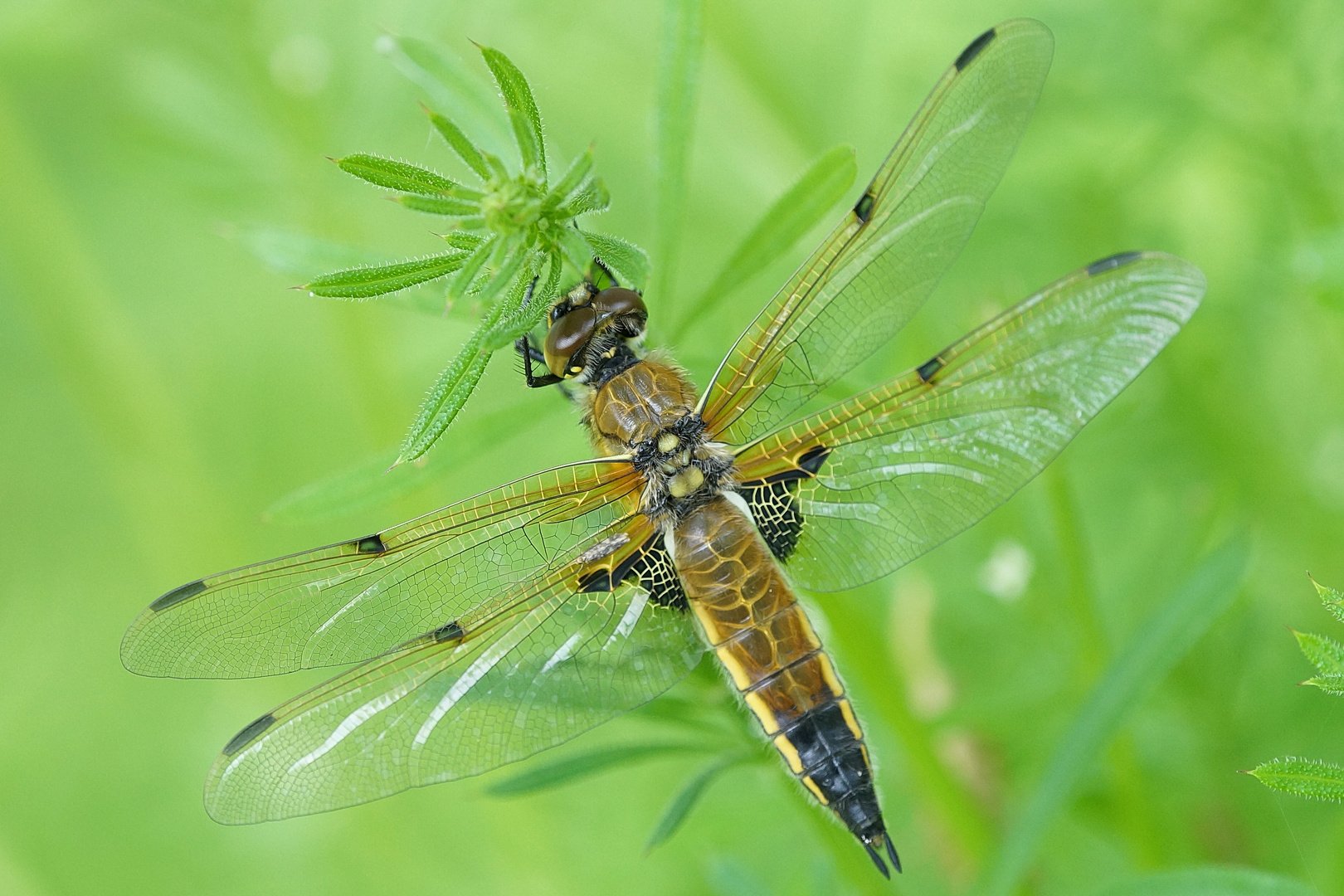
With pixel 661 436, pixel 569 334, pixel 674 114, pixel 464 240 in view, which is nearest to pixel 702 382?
pixel 661 436

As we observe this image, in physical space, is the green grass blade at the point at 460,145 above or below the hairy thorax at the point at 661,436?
above

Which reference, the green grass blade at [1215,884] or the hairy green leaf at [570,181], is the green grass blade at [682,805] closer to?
the green grass blade at [1215,884]

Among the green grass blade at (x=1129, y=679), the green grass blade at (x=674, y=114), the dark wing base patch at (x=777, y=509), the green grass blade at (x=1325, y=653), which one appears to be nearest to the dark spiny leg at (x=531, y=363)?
the green grass blade at (x=674, y=114)

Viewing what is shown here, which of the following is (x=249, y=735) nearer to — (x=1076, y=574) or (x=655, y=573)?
(x=655, y=573)

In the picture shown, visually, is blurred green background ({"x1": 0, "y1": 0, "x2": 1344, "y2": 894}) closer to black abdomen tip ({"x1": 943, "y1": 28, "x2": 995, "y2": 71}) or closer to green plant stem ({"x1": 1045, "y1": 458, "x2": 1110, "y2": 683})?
green plant stem ({"x1": 1045, "y1": 458, "x2": 1110, "y2": 683})

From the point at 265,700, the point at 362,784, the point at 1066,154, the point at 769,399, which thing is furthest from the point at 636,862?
the point at 1066,154

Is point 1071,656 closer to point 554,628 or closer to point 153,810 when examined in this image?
point 554,628
